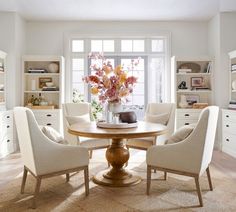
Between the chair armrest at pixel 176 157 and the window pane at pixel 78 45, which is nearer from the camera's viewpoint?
the chair armrest at pixel 176 157

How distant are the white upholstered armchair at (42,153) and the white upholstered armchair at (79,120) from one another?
97 cm

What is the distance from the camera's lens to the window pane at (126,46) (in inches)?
235

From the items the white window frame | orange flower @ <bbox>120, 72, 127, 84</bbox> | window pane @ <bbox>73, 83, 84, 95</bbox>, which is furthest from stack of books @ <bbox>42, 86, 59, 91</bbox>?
orange flower @ <bbox>120, 72, 127, 84</bbox>

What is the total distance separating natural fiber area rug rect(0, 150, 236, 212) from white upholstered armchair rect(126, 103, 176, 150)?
488 mm

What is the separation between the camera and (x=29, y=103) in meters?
5.61

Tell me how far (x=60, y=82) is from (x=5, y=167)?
6.91 ft

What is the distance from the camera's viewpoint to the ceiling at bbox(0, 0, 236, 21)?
4.69m

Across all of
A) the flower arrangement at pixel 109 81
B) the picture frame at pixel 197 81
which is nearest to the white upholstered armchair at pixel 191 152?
the flower arrangement at pixel 109 81

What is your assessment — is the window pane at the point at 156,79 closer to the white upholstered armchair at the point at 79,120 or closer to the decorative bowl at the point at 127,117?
the white upholstered armchair at the point at 79,120

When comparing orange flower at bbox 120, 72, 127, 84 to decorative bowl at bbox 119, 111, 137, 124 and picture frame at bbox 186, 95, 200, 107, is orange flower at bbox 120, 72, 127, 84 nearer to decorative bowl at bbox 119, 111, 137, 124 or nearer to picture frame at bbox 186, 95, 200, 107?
decorative bowl at bbox 119, 111, 137, 124

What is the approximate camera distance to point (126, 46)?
597 cm

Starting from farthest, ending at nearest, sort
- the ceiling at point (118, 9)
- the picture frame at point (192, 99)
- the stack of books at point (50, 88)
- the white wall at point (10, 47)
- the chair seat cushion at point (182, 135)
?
the picture frame at point (192, 99), the stack of books at point (50, 88), the white wall at point (10, 47), the ceiling at point (118, 9), the chair seat cushion at point (182, 135)

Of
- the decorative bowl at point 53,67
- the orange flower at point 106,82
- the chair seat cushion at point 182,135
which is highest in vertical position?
the decorative bowl at point 53,67

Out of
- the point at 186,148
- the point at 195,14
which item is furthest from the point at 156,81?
the point at 186,148
